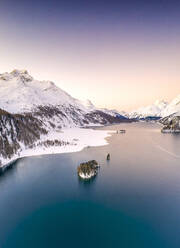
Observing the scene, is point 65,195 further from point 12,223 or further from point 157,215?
point 157,215

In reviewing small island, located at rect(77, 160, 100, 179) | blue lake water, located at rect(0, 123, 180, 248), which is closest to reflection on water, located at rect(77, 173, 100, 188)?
blue lake water, located at rect(0, 123, 180, 248)

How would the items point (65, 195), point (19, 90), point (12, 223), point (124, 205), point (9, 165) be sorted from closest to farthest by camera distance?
1. point (12, 223)
2. point (124, 205)
3. point (65, 195)
4. point (9, 165)
5. point (19, 90)

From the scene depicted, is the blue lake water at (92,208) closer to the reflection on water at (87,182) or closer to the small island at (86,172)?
the reflection on water at (87,182)

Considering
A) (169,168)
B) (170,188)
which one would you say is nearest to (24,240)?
(170,188)

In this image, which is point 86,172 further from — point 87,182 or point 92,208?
point 92,208

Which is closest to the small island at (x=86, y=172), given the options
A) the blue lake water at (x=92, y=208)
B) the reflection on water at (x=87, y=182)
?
the reflection on water at (x=87, y=182)

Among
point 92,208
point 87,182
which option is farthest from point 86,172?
point 92,208

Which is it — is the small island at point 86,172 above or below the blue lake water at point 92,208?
above

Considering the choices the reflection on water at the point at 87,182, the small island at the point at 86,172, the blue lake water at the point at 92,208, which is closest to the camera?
the blue lake water at the point at 92,208

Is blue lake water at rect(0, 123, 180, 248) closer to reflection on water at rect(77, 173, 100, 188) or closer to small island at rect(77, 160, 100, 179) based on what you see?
reflection on water at rect(77, 173, 100, 188)
